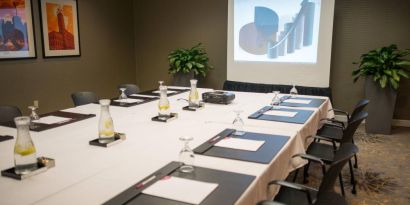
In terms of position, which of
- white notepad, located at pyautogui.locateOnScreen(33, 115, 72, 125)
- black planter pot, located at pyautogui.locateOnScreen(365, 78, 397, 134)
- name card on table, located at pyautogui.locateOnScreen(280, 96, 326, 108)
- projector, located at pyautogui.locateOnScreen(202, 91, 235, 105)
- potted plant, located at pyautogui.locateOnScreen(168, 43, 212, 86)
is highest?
potted plant, located at pyautogui.locateOnScreen(168, 43, 212, 86)

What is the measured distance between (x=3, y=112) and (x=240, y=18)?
413 centimetres

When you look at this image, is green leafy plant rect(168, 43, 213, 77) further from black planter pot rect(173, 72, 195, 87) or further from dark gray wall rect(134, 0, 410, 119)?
dark gray wall rect(134, 0, 410, 119)

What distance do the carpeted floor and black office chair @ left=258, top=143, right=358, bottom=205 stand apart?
3.78 feet

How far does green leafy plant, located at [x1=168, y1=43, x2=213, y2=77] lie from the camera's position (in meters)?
6.24

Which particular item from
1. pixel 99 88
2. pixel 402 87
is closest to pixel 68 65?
pixel 99 88

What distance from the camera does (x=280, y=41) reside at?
19.1 ft

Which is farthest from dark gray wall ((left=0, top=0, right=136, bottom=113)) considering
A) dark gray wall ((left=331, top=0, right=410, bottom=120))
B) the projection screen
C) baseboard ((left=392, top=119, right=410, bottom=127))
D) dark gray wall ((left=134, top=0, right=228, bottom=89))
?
baseboard ((left=392, top=119, right=410, bottom=127))

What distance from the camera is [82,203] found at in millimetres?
1348

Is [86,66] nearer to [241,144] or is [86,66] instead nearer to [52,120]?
[52,120]

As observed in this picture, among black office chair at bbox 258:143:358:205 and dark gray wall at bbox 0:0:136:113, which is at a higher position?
dark gray wall at bbox 0:0:136:113

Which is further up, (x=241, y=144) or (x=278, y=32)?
(x=278, y=32)

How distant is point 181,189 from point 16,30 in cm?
443

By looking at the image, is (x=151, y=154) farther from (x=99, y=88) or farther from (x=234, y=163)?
(x=99, y=88)

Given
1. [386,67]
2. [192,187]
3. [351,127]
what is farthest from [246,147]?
[386,67]
